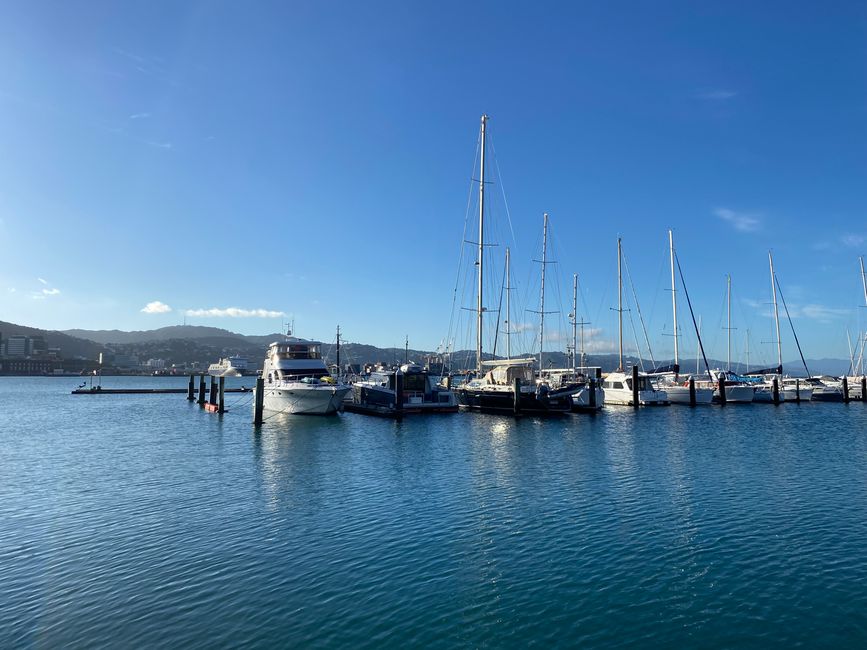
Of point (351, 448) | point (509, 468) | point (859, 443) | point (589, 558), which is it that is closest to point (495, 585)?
point (589, 558)

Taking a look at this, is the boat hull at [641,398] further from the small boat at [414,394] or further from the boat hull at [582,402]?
the small boat at [414,394]

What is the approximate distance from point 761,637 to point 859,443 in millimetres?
33488

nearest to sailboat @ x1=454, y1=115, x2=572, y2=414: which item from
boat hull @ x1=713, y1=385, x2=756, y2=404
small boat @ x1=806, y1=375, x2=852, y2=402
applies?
boat hull @ x1=713, y1=385, x2=756, y2=404

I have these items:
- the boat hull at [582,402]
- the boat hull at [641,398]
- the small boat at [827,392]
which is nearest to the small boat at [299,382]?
the boat hull at [582,402]

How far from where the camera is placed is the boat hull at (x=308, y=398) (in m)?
49.0

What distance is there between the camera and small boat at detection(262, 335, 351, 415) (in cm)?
4931

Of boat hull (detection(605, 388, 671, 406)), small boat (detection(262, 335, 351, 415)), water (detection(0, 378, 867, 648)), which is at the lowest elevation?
water (detection(0, 378, 867, 648))

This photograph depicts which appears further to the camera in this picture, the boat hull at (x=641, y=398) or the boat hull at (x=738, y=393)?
the boat hull at (x=738, y=393)

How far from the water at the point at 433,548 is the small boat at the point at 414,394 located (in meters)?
22.8

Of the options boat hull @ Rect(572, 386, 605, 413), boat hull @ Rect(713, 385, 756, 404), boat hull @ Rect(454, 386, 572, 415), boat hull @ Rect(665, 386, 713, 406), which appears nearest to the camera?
boat hull @ Rect(454, 386, 572, 415)

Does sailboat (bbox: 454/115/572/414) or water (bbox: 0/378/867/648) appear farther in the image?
sailboat (bbox: 454/115/572/414)

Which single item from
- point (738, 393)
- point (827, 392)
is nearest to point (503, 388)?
point (738, 393)

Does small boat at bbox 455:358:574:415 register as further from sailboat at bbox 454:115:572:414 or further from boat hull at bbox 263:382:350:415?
boat hull at bbox 263:382:350:415

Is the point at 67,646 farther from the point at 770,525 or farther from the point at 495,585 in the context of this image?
the point at 770,525
